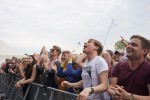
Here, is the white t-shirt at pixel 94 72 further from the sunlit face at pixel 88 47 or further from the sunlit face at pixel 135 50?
the sunlit face at pixel 135 50

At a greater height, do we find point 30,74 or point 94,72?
point 94,72

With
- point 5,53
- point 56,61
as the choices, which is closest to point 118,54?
point 56,61

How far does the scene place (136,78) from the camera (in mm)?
3775

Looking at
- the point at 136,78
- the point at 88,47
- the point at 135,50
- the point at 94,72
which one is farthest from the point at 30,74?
the point at 136,78

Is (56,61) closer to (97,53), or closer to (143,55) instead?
(97,53)

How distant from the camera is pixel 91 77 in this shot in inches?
177

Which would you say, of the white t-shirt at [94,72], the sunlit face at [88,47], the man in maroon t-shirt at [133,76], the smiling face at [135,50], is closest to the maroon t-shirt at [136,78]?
the man in maroon t-shirt at [133,76]

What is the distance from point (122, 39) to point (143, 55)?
1.84 m

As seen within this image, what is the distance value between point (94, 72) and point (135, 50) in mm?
793

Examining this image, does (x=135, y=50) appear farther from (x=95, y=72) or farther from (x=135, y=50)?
(x=95, y=72)

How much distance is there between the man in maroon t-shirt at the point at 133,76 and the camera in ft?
12.1

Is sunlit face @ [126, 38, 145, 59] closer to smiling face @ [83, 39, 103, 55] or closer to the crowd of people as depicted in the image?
the crowd of people

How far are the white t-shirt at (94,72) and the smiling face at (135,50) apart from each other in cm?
53

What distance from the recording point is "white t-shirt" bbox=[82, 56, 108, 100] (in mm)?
4414
